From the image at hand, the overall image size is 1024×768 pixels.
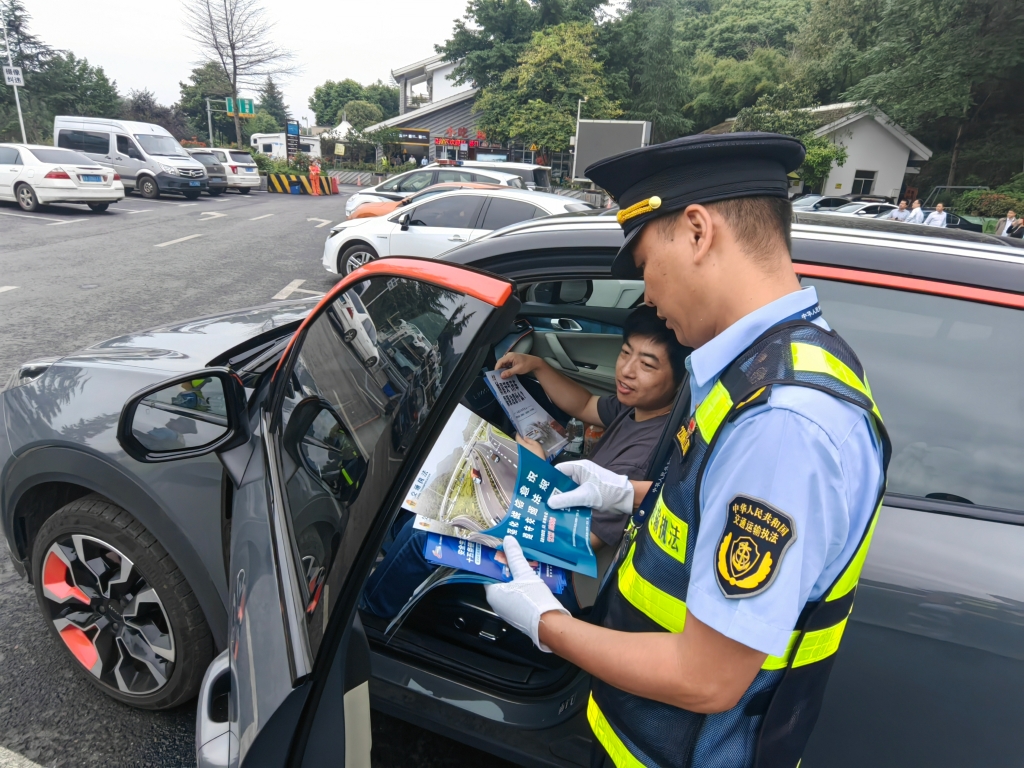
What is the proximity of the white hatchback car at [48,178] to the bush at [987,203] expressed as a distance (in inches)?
1084

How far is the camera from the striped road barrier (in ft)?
80.5

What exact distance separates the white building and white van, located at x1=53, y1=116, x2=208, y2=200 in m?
28.0

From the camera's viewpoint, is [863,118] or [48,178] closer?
[48,178]

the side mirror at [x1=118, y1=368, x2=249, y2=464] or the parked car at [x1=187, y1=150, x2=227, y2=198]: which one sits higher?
the parked car at [x1=187, y1=150, x2=227, y2=198]

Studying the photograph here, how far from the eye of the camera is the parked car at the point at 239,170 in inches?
880

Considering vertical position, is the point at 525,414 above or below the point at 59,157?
below

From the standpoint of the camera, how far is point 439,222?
793cm

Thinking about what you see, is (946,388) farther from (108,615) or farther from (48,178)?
(48,178)

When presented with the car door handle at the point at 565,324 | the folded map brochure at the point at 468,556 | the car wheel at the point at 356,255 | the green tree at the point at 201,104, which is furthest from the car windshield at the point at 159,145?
the green tree at the point at 201,104

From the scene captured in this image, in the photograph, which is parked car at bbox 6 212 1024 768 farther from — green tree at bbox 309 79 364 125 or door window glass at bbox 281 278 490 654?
green tree at bbox 309 79 364 125

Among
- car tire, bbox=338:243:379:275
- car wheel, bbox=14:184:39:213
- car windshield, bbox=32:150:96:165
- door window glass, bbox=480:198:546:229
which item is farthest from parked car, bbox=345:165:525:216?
car wheel, bbox=14:184:39:213

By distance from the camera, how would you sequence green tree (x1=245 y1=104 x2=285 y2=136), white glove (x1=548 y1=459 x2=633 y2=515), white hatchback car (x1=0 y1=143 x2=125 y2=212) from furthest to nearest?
1. green tree (x1=245 y1=104 x2=285 y2=136)
2. white hatchback car (x1=0 y1=143 x2=125 y2=212)
3. white glove (x1=548 y1=459 x2=633 y2=515)

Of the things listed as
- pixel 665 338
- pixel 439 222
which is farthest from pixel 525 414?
pixel 439 222

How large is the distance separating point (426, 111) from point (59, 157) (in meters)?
25.5
